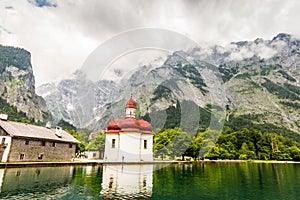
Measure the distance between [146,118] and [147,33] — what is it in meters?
31.3

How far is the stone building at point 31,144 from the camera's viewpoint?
1156 inches

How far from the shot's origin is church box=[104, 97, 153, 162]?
43406mm

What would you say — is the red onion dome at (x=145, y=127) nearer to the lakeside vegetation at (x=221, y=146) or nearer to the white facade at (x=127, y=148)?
the white facade at (x=127, y=148)

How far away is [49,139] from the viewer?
3444cm

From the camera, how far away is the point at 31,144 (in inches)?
1251

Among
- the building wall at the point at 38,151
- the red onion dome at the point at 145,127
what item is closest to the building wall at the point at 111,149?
the red onion dome at the point at 145,127

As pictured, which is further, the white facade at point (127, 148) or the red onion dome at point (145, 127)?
the red onion dome at point (145, 127)

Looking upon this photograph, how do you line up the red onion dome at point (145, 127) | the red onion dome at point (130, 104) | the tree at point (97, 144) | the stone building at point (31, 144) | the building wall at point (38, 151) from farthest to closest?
the tree at point (97, 144), the red onion dome at point (130, 104), the red onion dome at point (145, 127), the building wall at point (38, 151), the stone building at point (31, 144)

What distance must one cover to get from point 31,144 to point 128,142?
16.7m

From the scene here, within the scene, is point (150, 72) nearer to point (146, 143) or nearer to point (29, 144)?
point (146, 143)

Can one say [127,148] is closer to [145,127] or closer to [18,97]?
[145,127]

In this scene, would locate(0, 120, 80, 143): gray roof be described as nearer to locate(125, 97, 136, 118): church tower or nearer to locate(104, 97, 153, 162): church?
locate(104, 97, 153, 162): church

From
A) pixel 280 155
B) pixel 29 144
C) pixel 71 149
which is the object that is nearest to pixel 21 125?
pixel 29 144

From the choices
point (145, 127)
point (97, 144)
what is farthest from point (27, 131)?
point (97, 144)
